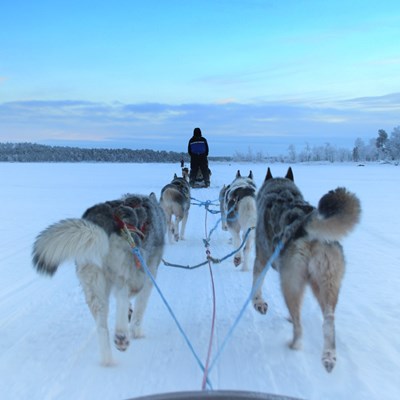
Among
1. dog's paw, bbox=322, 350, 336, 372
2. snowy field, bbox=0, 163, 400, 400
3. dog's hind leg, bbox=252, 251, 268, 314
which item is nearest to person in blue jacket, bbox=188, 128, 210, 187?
snowy field, bbox=0, 163, 400, 400

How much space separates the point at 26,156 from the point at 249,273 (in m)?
113

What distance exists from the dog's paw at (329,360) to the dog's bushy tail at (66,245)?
67.4 inches

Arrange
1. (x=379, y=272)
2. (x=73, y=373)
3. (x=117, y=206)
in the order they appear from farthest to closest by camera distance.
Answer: (x=379, y=272) < (x=117, y=206) < (x=73, y=373)

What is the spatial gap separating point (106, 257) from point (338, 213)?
1668 mm

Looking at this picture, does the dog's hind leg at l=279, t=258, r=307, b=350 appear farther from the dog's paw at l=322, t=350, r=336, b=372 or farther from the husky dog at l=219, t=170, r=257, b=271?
the husky dog at l=219, t=170, r=257, b=271

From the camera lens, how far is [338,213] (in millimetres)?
2939

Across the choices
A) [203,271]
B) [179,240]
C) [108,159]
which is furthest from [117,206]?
[108,159]

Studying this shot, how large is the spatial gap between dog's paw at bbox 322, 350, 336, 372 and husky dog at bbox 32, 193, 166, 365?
4.54ft

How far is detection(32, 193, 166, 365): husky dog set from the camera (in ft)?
9.53

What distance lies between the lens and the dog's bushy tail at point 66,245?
2883 mm

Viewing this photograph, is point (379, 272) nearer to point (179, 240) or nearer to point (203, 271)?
point (203, 271)

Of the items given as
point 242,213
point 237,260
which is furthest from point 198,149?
point 237,260

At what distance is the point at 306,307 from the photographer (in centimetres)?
455

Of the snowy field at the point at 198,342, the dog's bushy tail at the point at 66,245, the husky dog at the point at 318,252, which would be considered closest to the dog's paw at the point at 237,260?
the snowy field at the point at 198,342
